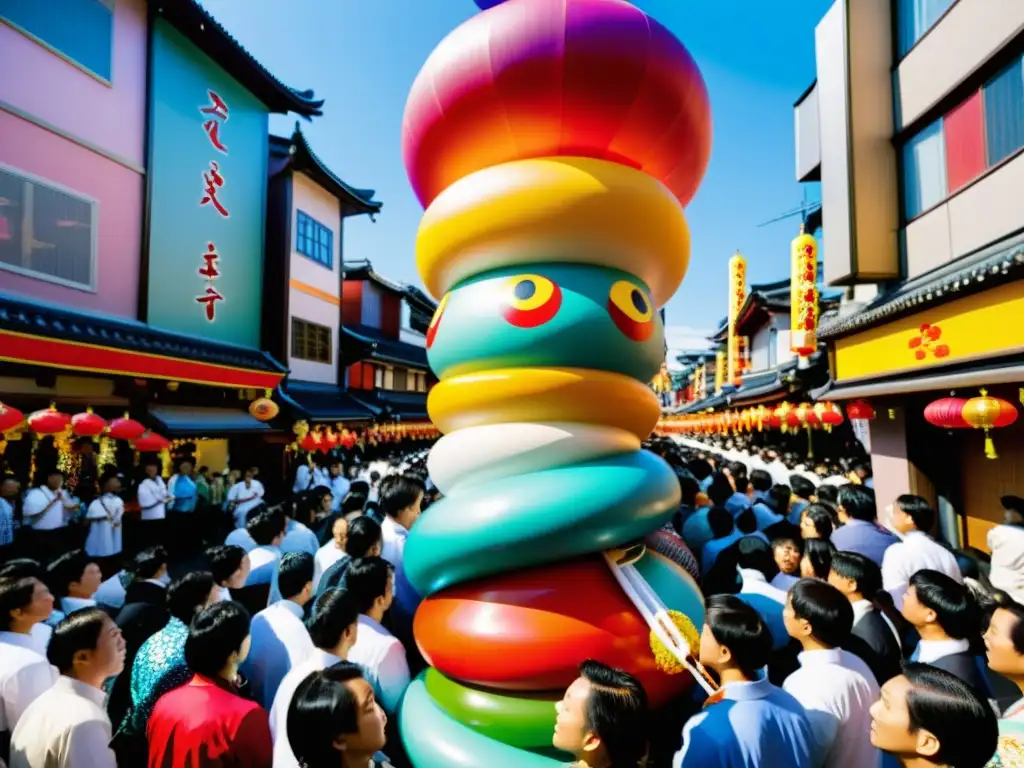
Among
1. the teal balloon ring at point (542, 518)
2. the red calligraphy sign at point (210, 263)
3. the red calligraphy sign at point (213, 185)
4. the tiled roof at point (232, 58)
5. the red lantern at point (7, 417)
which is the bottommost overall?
the teal balloon ring at point (542, 518)

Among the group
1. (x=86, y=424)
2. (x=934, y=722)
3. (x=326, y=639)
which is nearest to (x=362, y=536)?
(x=326, y=639)

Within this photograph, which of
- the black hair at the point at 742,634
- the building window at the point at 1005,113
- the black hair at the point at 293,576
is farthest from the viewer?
the building window at the point at 1005,113

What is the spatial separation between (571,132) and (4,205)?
9039 millimetres

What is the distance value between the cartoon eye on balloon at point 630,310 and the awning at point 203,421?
9.14m

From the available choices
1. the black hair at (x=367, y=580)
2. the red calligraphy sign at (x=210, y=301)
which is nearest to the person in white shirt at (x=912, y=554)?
the black hair at (x=367, y=580)

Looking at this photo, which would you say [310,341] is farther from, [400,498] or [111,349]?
[400,498]

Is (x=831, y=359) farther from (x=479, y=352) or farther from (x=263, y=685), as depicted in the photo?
(x=263, y=685)

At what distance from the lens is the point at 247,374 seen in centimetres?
1169

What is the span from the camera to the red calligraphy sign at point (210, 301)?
11984 millimetres

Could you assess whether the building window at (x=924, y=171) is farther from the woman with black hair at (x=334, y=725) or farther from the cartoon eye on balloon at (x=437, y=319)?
the woman with black hair at (x=334, y=725)

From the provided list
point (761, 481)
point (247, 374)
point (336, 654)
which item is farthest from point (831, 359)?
point (247, 374)

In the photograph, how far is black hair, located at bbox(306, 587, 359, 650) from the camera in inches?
106

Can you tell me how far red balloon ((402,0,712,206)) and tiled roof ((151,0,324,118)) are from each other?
10684 mm

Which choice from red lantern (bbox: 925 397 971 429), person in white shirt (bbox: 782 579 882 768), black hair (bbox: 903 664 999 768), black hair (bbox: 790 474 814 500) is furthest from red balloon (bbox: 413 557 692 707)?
black hair (bbox: 790 474 814 500)
